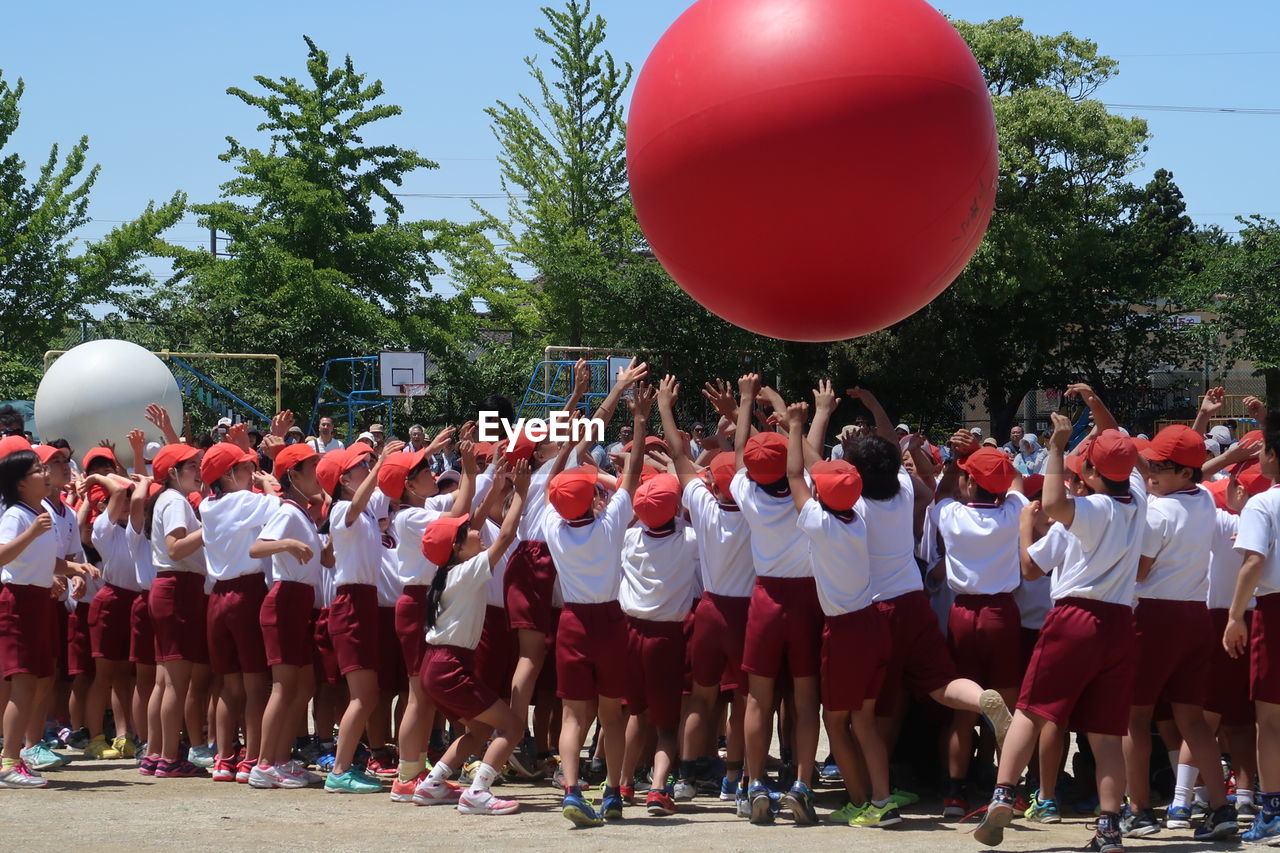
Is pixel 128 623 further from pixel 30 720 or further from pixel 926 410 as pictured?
pixel 926 410

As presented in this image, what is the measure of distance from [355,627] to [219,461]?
4.10 ft

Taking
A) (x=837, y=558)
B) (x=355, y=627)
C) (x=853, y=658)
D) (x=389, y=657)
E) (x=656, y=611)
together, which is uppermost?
(x=837, y=558)

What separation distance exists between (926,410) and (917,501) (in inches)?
889

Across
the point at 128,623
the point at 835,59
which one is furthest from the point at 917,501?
the point at 128,623

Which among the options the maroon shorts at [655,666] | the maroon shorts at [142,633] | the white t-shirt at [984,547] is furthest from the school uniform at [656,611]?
the maroon shorts at [142,633]

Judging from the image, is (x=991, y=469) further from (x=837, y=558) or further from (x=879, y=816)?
(x=879, y=816)

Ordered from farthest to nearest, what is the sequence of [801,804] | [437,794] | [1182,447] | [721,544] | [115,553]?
[115,553] < [437,794] < [721,544] < [801,804] < [1182,447]

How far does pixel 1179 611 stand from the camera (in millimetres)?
6305

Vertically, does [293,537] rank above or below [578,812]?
above

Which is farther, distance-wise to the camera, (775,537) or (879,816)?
(775,537)

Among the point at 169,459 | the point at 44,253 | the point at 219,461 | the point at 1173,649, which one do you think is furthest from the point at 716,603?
the point at 44,253

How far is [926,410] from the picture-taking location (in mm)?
29828

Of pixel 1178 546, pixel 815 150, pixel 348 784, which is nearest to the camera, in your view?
pixel 815 150

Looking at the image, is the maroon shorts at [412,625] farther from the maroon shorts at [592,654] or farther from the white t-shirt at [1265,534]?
the white t-shirt at [1265,534]
